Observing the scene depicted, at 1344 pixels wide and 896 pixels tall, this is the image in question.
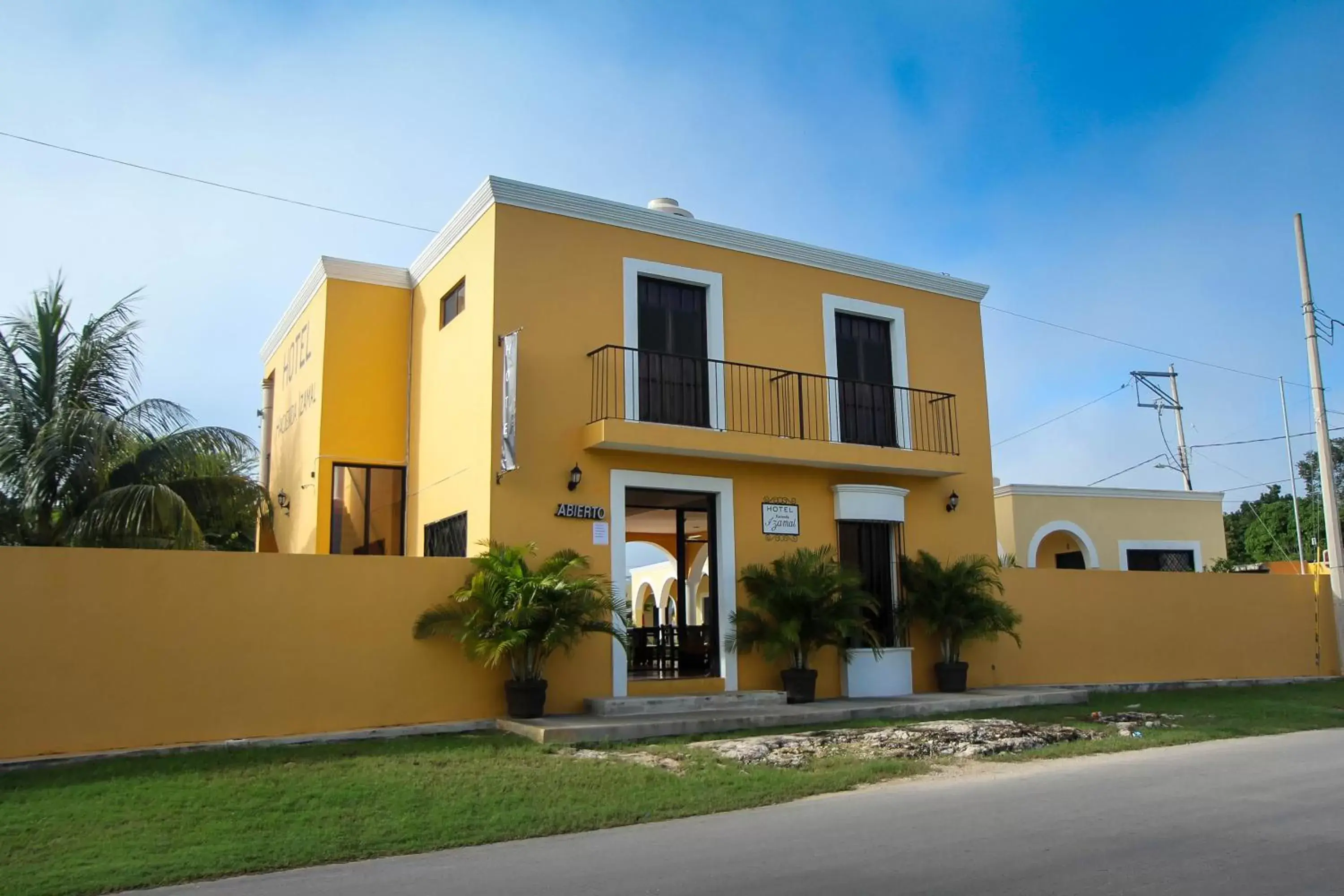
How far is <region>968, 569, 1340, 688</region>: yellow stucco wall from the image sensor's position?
16672 millimetres

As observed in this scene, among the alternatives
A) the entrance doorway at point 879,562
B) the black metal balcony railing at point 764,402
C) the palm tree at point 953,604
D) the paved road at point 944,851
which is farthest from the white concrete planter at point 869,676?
the paved road at point 944,851

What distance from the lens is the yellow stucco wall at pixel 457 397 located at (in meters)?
12.6

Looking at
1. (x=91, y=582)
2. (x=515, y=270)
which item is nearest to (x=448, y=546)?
(x=515, y=270)

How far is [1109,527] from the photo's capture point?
1021 inches

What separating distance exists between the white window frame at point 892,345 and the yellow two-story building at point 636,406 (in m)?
0.03

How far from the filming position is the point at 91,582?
9.91 m

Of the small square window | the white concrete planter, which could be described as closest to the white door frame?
the white concrete planter

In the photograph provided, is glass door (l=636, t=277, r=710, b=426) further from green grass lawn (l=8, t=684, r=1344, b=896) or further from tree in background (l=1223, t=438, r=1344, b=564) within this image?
tree in background (l=1223, t=438, r=1344, b=564)

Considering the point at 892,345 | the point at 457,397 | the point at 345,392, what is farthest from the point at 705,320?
the point at 345,392

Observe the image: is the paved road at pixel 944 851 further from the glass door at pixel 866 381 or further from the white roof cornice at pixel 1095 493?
the white roof cornice at pixel 1095 493

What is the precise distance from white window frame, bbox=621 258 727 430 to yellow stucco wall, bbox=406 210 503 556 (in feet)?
4.44

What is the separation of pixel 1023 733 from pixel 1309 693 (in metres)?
8.25

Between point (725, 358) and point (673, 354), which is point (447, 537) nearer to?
point (673, 354)

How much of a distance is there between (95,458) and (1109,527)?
72.0 ft
